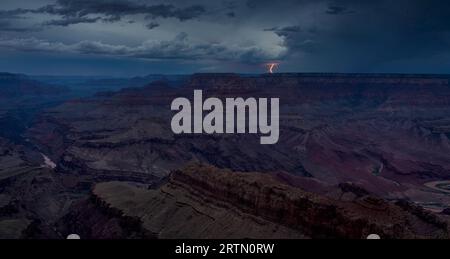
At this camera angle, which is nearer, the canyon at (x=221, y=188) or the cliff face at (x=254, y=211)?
the cliff face at (x=254, y=211)

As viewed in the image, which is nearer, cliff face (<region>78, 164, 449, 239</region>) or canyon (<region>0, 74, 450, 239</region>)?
cliff face (<region>78, 164, 449, 239</region>)

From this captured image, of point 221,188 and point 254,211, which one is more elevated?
point 221,188

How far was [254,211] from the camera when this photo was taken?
6394 centimetres

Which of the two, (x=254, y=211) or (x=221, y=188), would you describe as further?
(x=221, y=188)

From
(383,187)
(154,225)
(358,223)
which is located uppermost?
(358,223)

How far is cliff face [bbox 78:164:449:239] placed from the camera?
177 feet

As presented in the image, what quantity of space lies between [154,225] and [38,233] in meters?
19.6

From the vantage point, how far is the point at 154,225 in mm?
72625

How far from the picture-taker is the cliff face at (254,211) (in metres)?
53.8

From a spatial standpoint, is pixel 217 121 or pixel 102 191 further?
pixel 217 121

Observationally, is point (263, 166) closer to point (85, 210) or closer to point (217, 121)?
point (217, 121)

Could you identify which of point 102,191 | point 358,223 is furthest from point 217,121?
point 358,223

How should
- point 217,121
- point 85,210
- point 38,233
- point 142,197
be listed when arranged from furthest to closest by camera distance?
point 217,121, point 85,210, point 142,197, point 38,233
